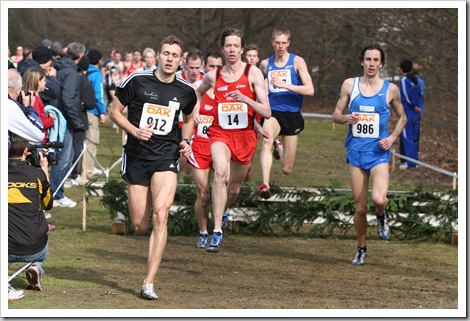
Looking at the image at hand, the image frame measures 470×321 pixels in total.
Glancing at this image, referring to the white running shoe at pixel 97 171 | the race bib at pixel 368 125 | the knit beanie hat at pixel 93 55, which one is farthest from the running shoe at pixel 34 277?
the white running shoe at pixel 97 171

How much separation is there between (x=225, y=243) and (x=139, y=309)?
4.52 metres

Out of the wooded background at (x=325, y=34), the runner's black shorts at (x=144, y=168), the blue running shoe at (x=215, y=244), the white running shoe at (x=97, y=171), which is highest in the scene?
the wooded background at (x=325, y=34)

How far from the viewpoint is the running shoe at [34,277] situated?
29.3 ft

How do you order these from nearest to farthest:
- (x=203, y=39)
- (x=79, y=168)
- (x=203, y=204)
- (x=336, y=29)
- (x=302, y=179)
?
(x=203, y=204) < (x=79, y=168) < (x=302, y=179) < (x=336, y=29) < (x=203, y=39)

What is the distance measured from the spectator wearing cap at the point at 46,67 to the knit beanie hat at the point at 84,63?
5.04ft

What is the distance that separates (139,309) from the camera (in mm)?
8172

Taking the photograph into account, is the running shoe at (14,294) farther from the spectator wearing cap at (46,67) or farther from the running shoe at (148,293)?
the spectator wearing cap at (46,67)

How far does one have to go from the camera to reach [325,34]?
27.7m

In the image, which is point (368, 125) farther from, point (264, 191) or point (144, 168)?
point (144, 168)

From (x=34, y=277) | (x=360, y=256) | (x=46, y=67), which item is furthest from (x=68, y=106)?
(x=34, y=277)

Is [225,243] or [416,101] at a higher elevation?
[416,101]

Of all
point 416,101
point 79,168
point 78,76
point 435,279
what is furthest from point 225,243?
point 416,101

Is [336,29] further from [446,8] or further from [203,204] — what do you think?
[203,204]

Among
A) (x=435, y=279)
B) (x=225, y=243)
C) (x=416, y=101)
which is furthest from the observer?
(x=416, y=101)
